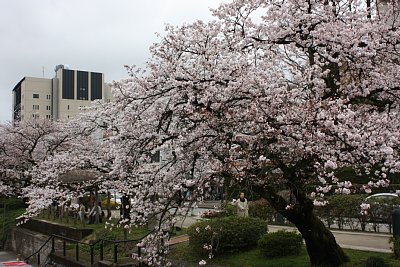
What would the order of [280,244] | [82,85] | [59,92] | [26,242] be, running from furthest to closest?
[82,85] < [59,92] < [26,242] < [280,244]

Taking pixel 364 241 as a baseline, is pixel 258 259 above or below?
below

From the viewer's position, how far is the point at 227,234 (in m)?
12.3

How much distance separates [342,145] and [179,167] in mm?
3738

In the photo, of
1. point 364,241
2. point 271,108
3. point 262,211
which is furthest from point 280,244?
point 262,211

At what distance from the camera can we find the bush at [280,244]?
37.5 feet

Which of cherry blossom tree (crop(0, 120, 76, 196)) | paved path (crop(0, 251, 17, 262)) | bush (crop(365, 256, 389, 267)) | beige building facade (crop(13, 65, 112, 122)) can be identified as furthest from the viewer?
beige building facade (crop(13, 65, 112, 122))

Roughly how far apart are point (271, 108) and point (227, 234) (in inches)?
210

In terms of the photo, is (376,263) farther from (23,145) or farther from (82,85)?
(82,85)

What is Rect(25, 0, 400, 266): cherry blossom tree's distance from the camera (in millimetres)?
7773

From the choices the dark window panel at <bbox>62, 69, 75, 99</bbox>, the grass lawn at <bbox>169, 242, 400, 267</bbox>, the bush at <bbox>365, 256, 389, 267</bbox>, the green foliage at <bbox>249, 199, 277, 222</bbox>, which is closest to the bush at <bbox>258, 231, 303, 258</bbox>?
A: the grass lawn at <bbox>169, 242, 400, 267</bbox>

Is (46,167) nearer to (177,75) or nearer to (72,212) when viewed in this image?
(72,212)

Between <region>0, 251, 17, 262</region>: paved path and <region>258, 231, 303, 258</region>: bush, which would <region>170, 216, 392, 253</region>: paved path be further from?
<region>0, 251, 17, 262</region>: paved path

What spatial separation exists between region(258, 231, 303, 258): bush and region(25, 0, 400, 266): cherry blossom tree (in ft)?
4.97

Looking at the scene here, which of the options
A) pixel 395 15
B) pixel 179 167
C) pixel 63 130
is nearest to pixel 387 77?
pixel 395 15
